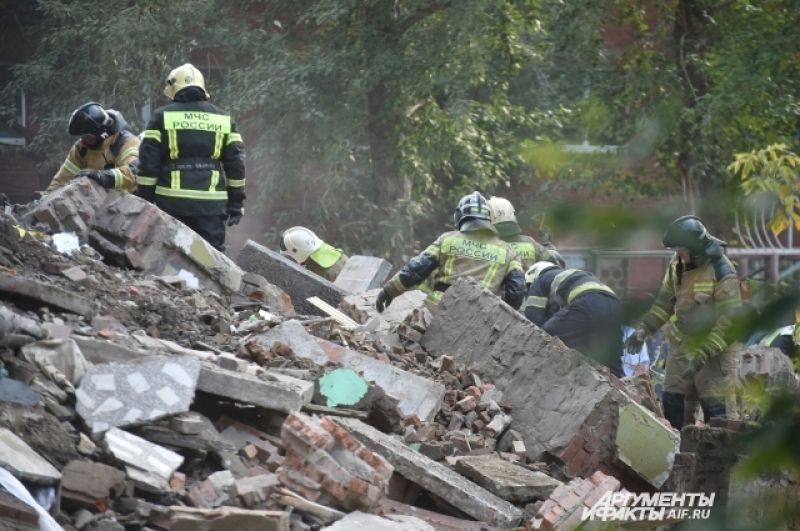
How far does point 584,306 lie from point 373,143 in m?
10.7

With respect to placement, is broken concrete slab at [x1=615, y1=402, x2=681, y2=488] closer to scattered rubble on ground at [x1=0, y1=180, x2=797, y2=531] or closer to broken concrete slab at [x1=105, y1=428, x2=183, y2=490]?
scattered rubble on ground at [x1=0, y1=180, x2=797, y2=531]

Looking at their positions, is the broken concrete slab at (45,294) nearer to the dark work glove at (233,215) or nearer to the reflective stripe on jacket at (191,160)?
the reflective stripe on jacket at (191,160)

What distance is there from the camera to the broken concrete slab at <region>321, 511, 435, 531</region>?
5.57 m

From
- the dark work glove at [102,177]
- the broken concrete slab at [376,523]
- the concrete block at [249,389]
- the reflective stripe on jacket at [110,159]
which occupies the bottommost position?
the broken concrete slab at [376,523]

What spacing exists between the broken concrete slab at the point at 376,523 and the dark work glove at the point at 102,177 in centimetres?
446

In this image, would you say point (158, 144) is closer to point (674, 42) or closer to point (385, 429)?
point (385, 429)

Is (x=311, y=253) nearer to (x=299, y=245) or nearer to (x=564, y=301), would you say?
(x=299, y=245)

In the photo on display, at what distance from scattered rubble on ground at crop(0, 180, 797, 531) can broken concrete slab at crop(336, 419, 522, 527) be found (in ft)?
0.04

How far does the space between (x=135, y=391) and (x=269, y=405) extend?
28.9 inches

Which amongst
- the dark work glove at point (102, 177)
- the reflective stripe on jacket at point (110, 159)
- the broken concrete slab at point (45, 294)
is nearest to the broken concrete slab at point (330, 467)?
the broken concrete slab at point (45, 294)

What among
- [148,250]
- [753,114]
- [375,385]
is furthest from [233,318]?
[753,114]

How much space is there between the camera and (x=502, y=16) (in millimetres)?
17859

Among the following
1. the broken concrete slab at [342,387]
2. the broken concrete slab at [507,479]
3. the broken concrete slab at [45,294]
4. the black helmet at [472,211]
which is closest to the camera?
the broken concrete slab at [45,294]

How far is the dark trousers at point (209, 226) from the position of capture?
990cm
